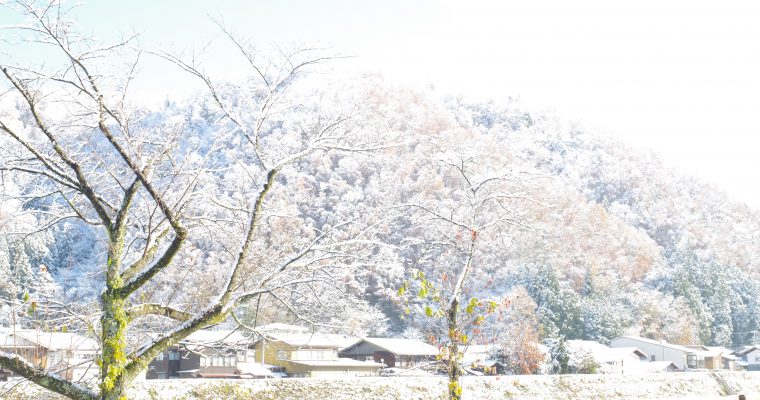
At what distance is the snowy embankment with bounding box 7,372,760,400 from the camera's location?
34.7ft

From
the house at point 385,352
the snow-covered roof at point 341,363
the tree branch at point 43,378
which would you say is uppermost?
the tree branch at point 43,378

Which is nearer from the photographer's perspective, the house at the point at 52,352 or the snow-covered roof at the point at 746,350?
the house at the point at 52,352

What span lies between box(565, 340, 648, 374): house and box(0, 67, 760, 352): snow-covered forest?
11.3 feet

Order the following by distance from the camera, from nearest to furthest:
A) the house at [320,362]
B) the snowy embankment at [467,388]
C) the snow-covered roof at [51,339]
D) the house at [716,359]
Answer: the snow-covered roof at [51,339] < the snowy embankment at [467,388] < the house at [320,362] < the house at [716,359]

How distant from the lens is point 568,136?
125 meters

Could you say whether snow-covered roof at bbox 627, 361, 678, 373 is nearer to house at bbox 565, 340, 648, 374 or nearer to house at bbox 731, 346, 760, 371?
house at bbox 565, 340, 648, 374

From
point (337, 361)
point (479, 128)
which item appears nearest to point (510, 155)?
point (479, 128)

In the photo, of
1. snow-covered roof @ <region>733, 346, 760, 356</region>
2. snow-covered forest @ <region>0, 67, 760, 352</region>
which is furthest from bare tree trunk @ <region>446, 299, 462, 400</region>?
snow-covered roof @ <region>733, 346, 760, 356</region>

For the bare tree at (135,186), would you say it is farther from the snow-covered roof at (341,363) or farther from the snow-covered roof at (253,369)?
the snow-covered roof at (341,363)

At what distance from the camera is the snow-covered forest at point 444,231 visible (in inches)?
266

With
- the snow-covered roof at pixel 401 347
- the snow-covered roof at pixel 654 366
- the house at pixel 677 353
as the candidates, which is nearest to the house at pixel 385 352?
the snow-covered roof at pixel 401 347

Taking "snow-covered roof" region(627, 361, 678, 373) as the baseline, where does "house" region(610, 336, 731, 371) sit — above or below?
above

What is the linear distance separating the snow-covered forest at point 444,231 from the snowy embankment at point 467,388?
5.16 feet

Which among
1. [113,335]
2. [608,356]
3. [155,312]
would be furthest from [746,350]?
[113,335]
